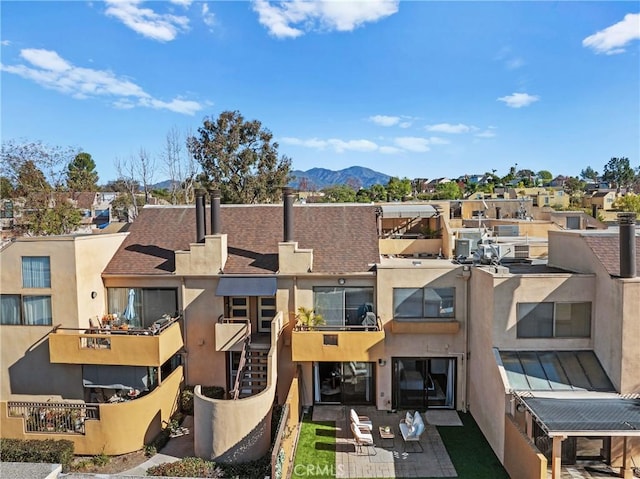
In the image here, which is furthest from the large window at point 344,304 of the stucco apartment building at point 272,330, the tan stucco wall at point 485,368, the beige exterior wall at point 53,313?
the beige exterior wall at point 53,313

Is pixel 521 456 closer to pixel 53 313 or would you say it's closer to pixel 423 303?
pixel 423 303

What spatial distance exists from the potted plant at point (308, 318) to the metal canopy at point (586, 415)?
999 centimetres

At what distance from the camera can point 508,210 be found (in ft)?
183

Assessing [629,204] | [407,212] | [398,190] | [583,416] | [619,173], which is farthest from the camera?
[619,173]

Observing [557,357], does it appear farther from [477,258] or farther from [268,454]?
[268,454]

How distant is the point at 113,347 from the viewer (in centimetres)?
2017

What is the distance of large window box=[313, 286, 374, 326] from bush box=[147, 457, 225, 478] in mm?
8941

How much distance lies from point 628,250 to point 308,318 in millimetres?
14659

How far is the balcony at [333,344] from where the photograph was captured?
2073 centimetres

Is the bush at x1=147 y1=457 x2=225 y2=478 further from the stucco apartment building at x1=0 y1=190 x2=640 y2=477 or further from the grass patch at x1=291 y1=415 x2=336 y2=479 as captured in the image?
the grass patch at x1=291 y1=415 x2=336 y2=479

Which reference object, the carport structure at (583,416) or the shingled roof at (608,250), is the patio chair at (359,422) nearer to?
the carport structure at (583,416)

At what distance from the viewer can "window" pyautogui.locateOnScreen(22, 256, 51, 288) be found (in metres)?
21.0

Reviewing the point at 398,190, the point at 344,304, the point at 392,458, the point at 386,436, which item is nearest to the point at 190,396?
the point at 344,304

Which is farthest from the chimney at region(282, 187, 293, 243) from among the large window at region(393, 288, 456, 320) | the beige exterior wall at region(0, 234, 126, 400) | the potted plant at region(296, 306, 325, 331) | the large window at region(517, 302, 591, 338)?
the large window at region(517, 302, 591, 338)
